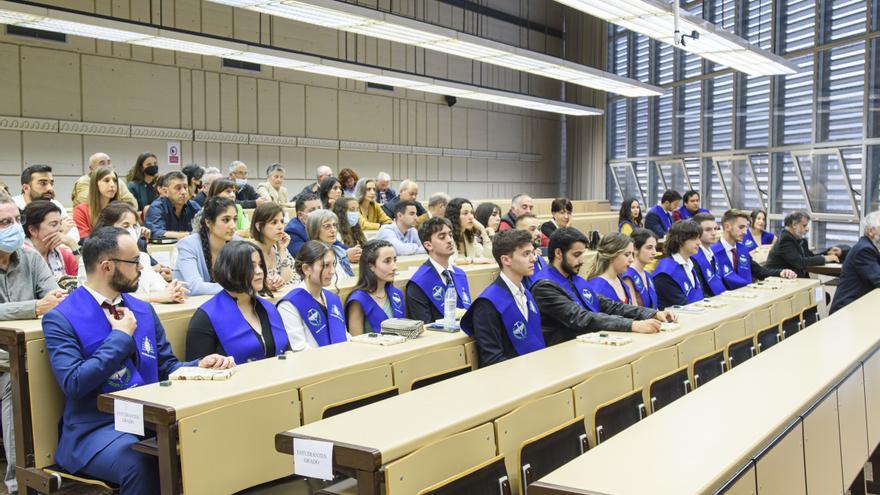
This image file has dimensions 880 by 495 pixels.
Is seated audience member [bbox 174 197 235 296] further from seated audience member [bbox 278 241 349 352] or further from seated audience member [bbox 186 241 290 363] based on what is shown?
seated audience member [bbox 186 241 290 363]

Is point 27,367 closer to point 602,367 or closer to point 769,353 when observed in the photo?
point 602,367

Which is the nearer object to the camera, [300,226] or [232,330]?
[232,330]

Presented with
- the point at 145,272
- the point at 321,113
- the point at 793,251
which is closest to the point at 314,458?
the point at 145,272

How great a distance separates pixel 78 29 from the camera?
6578 millimetres

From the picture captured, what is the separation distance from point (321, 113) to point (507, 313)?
9212 mm

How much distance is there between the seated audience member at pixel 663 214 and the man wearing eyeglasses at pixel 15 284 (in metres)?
7.66

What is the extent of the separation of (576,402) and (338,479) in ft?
3.14

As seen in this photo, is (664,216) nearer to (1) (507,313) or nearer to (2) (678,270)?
(2) (678,270)

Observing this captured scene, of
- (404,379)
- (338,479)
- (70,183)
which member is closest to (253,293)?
(404,379)

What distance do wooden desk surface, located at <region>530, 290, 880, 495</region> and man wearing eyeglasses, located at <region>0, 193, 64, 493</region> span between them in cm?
244

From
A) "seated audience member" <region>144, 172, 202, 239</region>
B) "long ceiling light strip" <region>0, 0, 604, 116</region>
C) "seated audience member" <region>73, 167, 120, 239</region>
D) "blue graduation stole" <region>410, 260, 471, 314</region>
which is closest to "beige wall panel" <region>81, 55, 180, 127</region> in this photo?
"long ceiling light strip" <region>0, 0, 604, 116</region>

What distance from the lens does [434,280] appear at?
4672 millimetres

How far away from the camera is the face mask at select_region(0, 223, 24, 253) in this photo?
342 centimetres

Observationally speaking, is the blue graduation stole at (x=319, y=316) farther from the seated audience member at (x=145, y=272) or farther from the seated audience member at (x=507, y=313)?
the seated audience member at (x=507, y=313)
